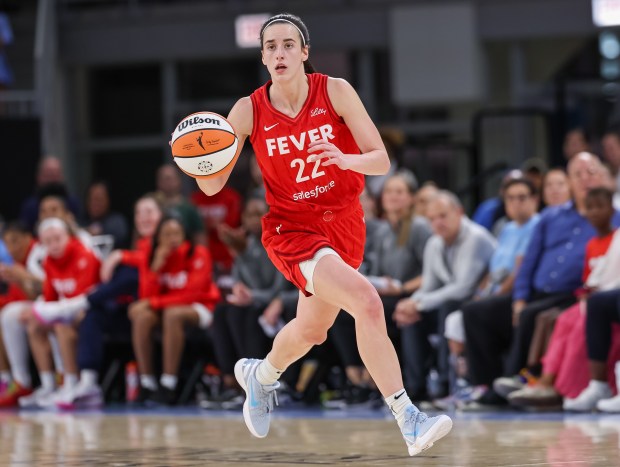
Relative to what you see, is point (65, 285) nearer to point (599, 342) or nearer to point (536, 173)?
point (536, 173)

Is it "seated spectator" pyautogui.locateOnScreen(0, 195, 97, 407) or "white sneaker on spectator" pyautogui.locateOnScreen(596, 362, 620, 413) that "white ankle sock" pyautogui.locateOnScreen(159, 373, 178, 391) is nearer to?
"seated spectator" pyautogui.locateOnScreen(0, 195, 97, 407)

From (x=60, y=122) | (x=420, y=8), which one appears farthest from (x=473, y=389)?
(x=60, y=122)

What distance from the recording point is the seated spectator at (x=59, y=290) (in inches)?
379

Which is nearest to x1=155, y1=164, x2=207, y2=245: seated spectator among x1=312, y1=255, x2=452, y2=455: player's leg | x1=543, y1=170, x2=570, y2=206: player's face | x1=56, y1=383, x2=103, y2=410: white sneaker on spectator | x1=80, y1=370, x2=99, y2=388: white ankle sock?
x1=80, y1=370, x2=99, y2=388: white ankle sock

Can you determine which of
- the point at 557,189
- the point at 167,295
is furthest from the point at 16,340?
the point at 557,189

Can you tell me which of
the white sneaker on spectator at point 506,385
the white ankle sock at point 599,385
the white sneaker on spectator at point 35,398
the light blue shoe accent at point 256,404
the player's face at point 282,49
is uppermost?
the player's face at point 282,49

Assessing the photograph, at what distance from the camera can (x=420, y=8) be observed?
1334cm

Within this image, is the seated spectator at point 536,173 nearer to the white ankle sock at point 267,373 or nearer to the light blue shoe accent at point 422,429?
the white ankle sock at point 267,373

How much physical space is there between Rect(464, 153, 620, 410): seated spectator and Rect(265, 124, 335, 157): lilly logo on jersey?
10.1ft

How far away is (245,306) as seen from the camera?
354 inches

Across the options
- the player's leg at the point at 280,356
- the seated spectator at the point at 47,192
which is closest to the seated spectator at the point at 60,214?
the seated spectator at the point at 47,192

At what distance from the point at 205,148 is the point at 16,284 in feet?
19.2

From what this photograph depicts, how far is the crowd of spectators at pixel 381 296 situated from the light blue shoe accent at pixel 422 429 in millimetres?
2516

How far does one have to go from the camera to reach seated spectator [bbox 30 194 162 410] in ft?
31.2
